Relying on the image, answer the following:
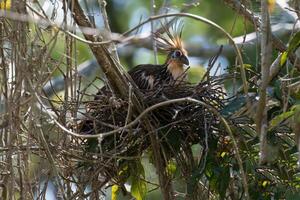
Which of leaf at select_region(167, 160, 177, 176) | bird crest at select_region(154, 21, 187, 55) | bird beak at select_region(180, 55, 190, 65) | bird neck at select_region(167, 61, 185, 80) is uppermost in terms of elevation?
bird crest at select_region(154, 21, 187, 55)

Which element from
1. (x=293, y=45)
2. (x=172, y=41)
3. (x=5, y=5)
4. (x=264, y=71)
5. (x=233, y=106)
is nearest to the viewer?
(x=264, y=71)

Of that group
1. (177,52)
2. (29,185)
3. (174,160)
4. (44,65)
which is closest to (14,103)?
(44,65)

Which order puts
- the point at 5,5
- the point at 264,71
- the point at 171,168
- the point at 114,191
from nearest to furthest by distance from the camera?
the point at 264,71 → the point at 5,5 → the point at 171,168 → the point at 114,191

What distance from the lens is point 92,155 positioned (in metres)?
4.45

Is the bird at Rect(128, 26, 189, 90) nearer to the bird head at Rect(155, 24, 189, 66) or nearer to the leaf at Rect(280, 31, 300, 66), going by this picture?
the bird head at Rect(155, 24, 189, 66)

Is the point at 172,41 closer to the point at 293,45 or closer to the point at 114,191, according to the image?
the point at 114,191

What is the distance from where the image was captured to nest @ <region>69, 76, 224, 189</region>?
4.41 meters

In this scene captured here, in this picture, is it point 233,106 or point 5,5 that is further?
point 233,106

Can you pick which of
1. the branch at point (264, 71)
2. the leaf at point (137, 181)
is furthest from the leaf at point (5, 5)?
the branch at point (264, 71)

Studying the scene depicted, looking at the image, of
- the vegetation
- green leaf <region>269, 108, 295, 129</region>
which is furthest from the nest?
green leaf <region>269, 108, 295, 129</region>

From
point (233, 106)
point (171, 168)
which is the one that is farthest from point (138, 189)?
point (233, 106)

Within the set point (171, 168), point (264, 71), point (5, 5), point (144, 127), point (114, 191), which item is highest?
point (5, 5)

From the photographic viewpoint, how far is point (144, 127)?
14.6 feet

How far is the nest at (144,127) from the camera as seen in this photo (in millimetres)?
4406
